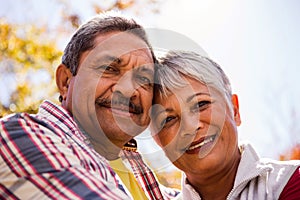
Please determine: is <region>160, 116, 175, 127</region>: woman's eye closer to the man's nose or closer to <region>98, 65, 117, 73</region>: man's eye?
the man's nose

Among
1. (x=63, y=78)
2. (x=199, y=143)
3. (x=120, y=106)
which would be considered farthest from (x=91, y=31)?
(x=199, y=143)

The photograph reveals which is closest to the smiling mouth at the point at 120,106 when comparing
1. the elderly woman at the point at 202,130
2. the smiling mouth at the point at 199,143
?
the elderly woman at the point at 202,130

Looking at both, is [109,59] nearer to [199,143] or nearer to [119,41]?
[119,41]

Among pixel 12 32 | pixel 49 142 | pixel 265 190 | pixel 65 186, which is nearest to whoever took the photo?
pixel 65 186

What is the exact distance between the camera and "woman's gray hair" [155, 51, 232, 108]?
219cm

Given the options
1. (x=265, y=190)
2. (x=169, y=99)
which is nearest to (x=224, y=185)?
(x=265, y=190)

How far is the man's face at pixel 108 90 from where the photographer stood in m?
2.11

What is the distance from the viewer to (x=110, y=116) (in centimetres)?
212

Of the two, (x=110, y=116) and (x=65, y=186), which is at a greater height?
(x=65, y=186)

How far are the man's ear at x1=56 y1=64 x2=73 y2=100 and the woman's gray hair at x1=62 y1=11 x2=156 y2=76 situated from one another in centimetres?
3

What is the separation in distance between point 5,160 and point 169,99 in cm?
114

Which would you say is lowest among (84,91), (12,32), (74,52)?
(12,32)

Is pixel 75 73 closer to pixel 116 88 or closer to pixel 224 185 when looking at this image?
pixel 116 88

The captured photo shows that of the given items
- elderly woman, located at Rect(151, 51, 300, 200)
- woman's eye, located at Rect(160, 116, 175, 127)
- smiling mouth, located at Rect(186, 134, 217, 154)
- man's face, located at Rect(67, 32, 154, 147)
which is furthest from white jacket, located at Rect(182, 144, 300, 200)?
man's face, located at Rect(67, 32, 154, 147)
